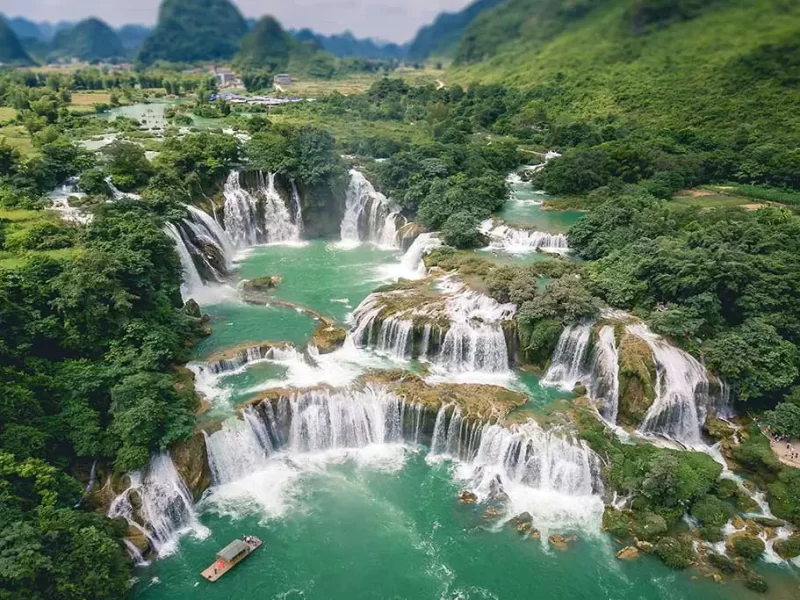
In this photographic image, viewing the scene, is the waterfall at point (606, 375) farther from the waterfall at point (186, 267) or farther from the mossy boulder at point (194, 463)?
the waterfall at point (186, 267)

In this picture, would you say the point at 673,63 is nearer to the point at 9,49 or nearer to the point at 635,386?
the point at 635,386

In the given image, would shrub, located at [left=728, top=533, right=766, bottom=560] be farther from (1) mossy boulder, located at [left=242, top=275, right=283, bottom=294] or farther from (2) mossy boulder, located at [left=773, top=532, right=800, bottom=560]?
(1) mossy boulder, located at [left=242, top=275, right=283, bottom=294]

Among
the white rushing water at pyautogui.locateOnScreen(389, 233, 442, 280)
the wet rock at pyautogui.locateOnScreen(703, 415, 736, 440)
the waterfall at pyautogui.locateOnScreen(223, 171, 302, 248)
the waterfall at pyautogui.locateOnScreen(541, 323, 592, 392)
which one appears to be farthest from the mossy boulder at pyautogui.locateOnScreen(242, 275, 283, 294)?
the wet rock at pyautogui.locateOnScreen(703, 415, 736, 440)

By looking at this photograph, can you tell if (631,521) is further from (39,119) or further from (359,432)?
(39,119)

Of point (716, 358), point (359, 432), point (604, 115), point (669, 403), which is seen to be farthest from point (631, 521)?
point (604, 115)

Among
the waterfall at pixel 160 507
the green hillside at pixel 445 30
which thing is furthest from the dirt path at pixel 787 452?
the green hillside at pixel 445 30

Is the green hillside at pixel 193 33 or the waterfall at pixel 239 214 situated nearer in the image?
the waterfall at pixel 239 214

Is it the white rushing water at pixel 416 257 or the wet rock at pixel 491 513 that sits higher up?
the white rushing water at pixel 416 257
